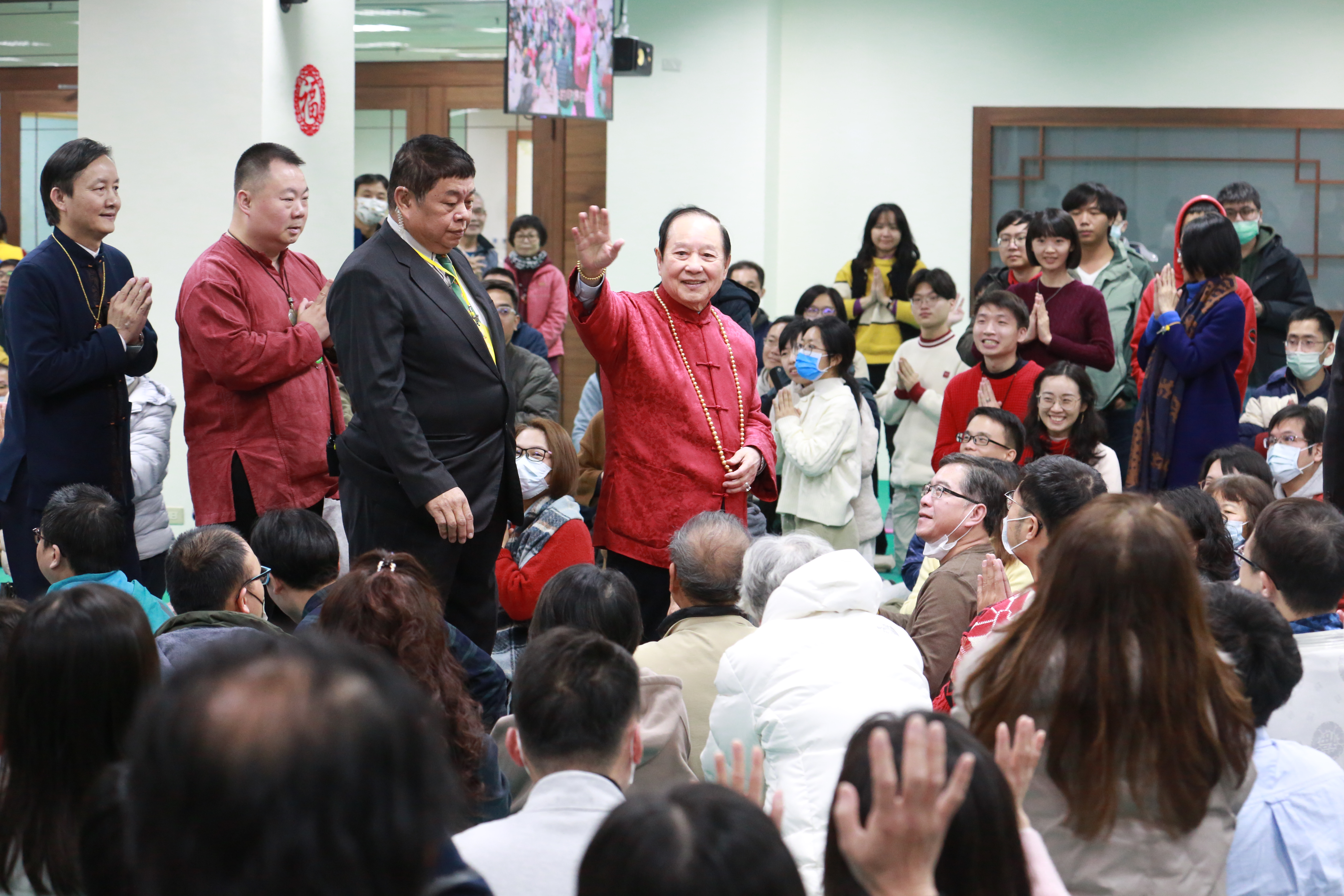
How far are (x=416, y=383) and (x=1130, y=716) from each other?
168 centimetres

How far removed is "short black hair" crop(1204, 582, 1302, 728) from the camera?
1.84 metres

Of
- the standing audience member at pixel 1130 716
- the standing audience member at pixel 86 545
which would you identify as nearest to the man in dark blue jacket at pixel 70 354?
the standing audience member at pixel 86 545

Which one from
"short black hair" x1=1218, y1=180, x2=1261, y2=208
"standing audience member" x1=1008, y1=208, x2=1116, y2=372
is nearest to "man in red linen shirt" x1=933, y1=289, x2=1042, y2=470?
"standing audience member" x1=1008, y1=208, x2=1116, y2=372

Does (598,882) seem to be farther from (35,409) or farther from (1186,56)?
Result: (1186,56)

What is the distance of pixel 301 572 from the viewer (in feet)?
9.07

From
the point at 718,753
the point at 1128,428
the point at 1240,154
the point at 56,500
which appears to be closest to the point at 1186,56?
the point at 1240,154

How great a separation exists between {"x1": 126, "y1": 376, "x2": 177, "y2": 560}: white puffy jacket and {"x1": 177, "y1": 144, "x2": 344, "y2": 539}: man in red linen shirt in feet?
1.92

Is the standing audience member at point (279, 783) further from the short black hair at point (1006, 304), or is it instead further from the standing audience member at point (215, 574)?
the short black hair at point (1006, 304)

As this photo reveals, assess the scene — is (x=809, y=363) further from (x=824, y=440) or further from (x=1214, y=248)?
(x=1214, y=248)

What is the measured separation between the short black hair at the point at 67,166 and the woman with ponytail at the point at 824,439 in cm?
228

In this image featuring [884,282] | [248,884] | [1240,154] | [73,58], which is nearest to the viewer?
[248,884]

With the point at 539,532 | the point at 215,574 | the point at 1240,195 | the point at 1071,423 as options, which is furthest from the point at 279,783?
the point at 1240,195

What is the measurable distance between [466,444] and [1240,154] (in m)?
5.98

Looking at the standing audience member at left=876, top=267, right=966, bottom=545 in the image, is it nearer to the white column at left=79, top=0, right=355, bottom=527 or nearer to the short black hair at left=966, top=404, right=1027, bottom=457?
the short black hair at left=966, top=404, right=1027, bottom=457
